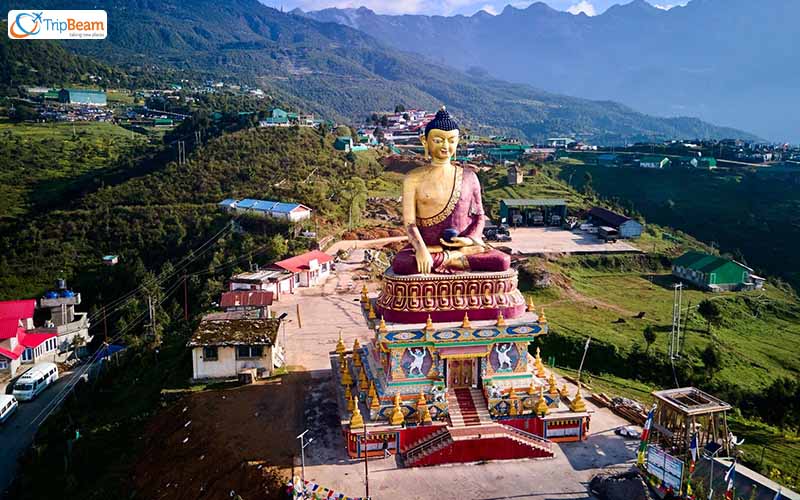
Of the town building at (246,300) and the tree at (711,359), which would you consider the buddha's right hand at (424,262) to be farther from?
the tree at (711,359)

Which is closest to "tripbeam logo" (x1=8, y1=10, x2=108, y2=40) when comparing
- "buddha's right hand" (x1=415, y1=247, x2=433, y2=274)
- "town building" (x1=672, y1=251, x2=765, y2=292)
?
"buddha's right hand" (x1=415, y1=247, x2=433, y2=274)

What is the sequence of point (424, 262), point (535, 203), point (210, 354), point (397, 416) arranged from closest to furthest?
point (397, 416) < point (424, 262) < point (210, 354) < point (535, 203)

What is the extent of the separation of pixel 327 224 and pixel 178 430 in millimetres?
29108

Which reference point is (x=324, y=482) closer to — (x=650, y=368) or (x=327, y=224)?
(x=650, y=368)

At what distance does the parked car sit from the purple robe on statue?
59.9 feet

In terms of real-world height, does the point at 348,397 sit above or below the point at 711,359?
above

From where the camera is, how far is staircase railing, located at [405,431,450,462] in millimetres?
15195

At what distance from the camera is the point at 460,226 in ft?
58.5

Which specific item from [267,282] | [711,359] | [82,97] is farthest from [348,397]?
[82,97]

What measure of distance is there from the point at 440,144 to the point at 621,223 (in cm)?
3472

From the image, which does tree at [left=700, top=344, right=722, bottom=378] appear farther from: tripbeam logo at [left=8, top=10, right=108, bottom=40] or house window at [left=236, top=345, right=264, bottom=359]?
tripbeam logo at [left=8, top=10, right=108, bottom=40]

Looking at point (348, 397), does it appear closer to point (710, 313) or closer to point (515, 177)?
point (710, 313)

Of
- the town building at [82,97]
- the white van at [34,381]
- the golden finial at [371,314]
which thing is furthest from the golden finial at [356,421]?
the town building at [82,97]

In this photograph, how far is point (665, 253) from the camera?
4484 centimetres
